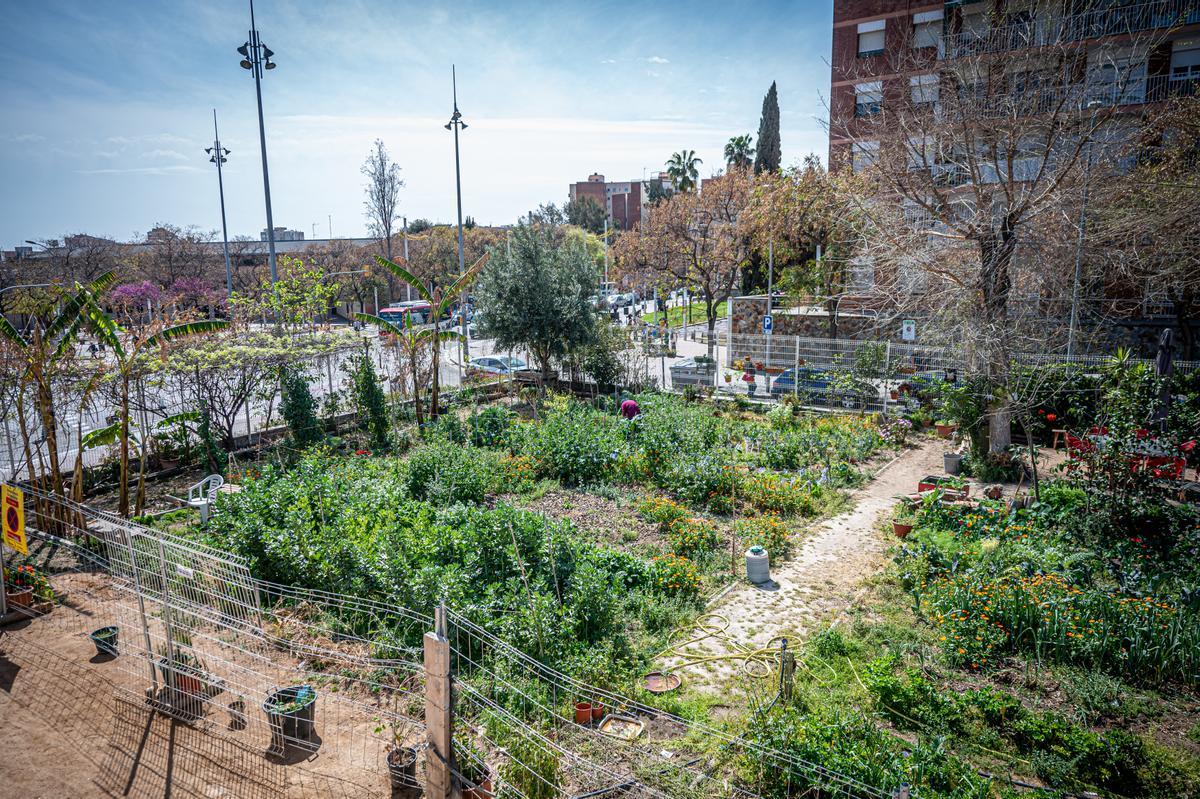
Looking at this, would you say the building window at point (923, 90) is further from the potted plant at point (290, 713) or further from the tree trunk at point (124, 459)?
the tree trunk at point (124, 459)

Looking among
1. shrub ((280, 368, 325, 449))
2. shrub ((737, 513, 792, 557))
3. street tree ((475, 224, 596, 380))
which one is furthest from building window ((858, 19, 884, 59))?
shrub ((280, 368, 325, 449))

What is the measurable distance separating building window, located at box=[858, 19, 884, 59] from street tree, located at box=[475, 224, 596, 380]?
867 inches

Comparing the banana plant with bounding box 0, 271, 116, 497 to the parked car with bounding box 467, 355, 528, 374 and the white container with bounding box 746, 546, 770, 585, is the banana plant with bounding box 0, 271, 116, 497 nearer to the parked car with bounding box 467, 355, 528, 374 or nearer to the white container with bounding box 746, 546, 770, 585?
the white container with bounding box 746, 546, 770, 585

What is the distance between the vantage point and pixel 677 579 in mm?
9555

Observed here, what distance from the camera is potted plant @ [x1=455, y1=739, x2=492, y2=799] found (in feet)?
17.3

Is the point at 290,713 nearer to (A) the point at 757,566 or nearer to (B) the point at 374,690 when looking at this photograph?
(B) the point at 374,690

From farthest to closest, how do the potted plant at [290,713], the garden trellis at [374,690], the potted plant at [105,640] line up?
the potted plant at [105,640], the potted plant at [290,713], the garden trellis at [374,690]

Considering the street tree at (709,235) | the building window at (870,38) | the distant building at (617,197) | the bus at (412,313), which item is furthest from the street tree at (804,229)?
the distant building at (617,197)

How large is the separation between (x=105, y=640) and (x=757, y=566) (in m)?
8.47

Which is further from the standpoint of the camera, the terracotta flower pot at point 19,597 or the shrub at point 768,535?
the shrub at point 768,535

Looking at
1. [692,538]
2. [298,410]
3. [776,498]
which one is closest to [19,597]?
[298,410]

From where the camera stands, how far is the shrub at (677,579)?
31.3 feet

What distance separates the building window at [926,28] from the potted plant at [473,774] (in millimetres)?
35672

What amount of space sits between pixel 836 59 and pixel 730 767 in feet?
121
